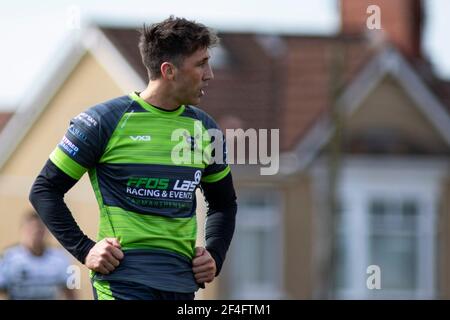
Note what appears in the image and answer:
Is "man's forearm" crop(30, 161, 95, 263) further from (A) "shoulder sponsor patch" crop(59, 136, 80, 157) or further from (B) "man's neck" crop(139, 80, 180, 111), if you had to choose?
(B) "man's neck" crop(139, 80, 180, 111)

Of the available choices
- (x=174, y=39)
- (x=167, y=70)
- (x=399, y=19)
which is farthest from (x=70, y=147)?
(x=399, y=19)

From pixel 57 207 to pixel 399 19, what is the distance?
30.4 metres

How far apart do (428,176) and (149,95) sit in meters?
27.0

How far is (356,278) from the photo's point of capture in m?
32.1

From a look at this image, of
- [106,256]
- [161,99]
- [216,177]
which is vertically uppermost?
[161,99]

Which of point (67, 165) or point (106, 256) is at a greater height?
point (67, 165)

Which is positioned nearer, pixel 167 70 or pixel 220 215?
pixel 167 70

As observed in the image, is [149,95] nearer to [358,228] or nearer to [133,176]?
[133,176]

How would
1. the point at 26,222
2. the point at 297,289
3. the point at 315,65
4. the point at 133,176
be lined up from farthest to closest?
the point at 315,65 → the point at 297,289 → the point at 26,222 → the point at 133,176

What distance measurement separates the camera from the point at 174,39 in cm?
580

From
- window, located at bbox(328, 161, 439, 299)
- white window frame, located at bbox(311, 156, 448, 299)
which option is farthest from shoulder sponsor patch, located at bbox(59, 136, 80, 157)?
window, located at bbox(328, 161, 439, 299)

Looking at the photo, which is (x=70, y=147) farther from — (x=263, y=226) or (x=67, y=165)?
(x=263, y=226)

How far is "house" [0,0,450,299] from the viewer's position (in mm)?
30938
